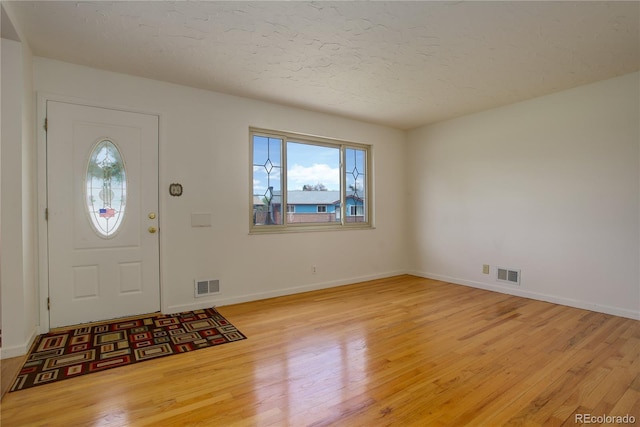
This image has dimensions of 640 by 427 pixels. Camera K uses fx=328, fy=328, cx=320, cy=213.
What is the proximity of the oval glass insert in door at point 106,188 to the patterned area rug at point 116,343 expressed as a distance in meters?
0.96

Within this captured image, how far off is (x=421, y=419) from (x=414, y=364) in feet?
2.13

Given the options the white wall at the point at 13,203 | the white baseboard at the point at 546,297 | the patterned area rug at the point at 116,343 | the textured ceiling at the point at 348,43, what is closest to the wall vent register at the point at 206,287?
the patterned area rug at the point at 116,343

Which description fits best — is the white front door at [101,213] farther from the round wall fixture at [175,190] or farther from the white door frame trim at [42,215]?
the round wall fixture at [175,190]

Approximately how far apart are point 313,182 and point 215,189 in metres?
1.50

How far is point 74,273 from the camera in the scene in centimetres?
318

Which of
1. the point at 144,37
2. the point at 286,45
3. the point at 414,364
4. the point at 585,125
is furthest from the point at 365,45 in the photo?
the point at 585,125

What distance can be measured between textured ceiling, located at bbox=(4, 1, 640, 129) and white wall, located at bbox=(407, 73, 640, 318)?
0.48 m

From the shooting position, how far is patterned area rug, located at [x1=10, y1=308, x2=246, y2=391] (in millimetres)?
2361

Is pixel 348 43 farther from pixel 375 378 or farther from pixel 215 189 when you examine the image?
pixel 375 378

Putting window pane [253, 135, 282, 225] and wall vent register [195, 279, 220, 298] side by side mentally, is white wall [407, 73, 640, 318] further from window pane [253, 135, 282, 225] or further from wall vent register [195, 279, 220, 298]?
wall vent register [195, 279, 220, 298]

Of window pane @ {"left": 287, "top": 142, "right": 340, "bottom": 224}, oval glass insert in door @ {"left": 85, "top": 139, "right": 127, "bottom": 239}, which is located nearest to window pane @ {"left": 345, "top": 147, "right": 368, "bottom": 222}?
window pane @ {"left": 287, "top": 142, "right": 340, "bottom": 224}

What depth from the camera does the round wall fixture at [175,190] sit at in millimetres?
3663

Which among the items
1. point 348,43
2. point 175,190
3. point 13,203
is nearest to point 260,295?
point 175,190

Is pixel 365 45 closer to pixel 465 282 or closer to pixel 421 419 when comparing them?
pixel 421 419
